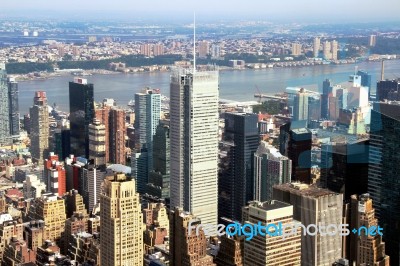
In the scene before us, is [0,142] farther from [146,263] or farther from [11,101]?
[146,263]

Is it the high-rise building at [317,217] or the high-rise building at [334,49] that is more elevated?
the high-rise building at [334,49]

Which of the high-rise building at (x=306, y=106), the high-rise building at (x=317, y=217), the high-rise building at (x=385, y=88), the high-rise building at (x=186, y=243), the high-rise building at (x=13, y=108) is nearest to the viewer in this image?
the high-rise building at (x=317, y=217)

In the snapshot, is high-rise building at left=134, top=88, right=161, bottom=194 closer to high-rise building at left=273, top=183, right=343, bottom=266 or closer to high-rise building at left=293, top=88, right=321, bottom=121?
high-rise building at left=293, top=88, right=321, bottom=121

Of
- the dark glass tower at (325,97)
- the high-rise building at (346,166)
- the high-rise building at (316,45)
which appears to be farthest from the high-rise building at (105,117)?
the high-rise building at (346,166)

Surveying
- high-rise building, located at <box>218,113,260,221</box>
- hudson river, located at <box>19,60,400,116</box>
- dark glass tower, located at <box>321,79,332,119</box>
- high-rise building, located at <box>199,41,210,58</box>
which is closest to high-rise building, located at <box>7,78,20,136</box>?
hudson river, located at <box>19,60,400,116</box>

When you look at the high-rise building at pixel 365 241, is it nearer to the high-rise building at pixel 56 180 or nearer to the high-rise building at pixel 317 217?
the high-rise building at pixel 317 217
